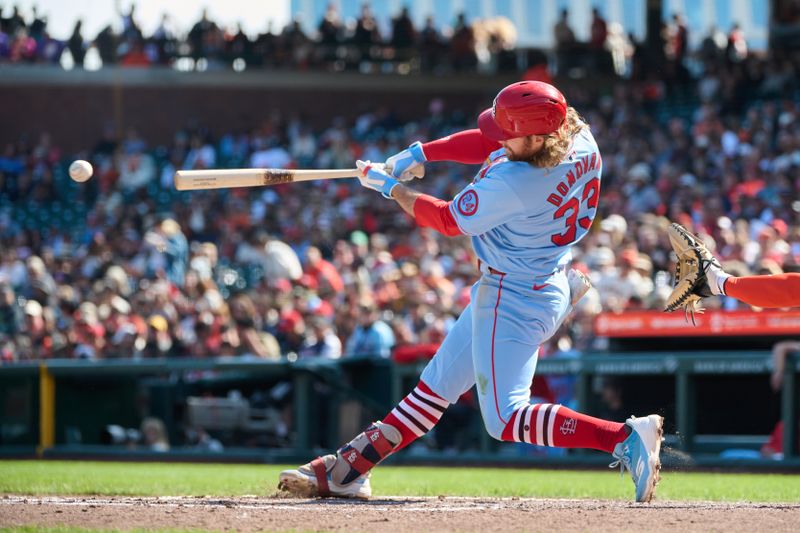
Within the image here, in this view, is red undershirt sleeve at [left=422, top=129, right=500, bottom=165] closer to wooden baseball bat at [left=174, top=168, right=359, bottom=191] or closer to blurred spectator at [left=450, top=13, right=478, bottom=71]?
wooden baseball bat at [left=174, top=168, right=359, bottom=191]

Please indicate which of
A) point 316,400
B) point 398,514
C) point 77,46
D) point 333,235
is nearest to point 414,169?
point 398,514

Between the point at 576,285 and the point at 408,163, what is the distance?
842 mm

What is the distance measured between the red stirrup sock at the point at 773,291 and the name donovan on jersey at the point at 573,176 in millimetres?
737

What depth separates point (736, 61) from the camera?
Answer: 721 inches

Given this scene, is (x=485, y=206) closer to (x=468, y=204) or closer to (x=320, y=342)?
(x=468, y=204)

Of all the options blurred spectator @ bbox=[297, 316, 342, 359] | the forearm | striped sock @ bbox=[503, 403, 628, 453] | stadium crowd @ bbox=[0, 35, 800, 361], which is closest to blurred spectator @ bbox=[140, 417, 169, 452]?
stadium crowd @ bbox=[0, 35, 800, 361]

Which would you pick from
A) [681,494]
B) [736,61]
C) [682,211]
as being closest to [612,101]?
[736,61]

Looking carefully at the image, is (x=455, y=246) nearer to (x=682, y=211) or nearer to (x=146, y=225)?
(x=682, y=211)

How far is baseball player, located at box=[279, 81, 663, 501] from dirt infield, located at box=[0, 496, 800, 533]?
0.84 ft

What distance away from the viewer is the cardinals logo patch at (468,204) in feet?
14.8

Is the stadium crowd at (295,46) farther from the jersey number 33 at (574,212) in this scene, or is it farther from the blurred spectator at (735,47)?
the jersey number 33 at (574,212)

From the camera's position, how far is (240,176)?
5254 mm

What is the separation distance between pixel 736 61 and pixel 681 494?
544 inches

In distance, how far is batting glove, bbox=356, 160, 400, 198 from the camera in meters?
4.92
